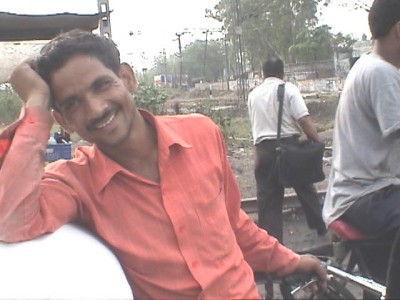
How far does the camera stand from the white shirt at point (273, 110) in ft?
14.6

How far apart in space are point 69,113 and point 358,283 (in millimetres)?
1081

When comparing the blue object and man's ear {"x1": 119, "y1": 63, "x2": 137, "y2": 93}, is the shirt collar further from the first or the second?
the blue object

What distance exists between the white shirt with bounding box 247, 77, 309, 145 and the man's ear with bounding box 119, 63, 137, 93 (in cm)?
297

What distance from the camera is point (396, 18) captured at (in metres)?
2.01

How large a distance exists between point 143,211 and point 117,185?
0.10 metres

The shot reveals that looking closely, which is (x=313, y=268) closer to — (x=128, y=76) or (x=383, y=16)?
(x=128, y=76)

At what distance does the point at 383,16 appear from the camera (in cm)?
202

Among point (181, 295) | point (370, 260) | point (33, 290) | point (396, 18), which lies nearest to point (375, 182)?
point (370, 260)

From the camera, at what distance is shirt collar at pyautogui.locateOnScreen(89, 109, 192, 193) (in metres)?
1.42

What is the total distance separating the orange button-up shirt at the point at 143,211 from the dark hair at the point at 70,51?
4.6 inches

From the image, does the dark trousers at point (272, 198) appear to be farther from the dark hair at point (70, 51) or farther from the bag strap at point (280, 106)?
the dark hair at point (70, 51)

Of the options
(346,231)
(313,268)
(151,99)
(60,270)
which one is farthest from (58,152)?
(151,99)

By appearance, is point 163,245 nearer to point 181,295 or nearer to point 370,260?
point 181,295

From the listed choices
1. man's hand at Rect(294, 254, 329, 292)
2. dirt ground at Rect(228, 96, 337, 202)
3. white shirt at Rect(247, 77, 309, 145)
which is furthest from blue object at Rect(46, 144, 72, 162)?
dirt ground at Rect(228, 96, 337, 202)
